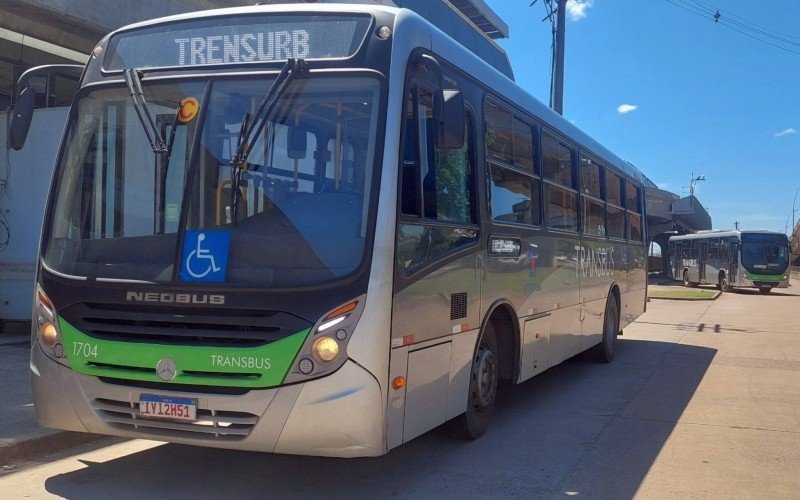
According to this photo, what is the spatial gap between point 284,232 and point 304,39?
1.31 m

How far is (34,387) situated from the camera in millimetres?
5312

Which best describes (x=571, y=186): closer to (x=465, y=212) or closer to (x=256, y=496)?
(x=465, y=212)

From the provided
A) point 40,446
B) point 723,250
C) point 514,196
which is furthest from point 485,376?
point 723,250

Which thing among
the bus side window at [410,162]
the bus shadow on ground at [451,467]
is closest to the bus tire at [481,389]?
the bus shadow on ground at [451,467]

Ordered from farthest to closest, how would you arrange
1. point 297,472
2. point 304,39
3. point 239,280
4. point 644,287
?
point 644,287 → point 297,472 → point 304,39 → point 239,280

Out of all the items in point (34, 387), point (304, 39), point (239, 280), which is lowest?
point (34, 387)

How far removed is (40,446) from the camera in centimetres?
622

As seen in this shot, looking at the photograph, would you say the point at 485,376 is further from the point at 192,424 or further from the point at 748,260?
the point at 748,260

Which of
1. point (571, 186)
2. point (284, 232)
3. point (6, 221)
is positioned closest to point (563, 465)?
point (284, 232)

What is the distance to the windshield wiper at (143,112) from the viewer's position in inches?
201

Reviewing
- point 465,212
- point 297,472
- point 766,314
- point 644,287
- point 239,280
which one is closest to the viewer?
point 239,280

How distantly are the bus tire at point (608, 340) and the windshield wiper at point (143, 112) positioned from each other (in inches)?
317

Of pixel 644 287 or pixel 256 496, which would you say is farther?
pixel 644 287

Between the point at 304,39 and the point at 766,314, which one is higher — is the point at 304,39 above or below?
above
